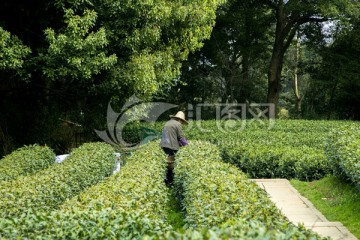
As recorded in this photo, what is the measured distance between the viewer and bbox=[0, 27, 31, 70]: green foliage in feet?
40.7

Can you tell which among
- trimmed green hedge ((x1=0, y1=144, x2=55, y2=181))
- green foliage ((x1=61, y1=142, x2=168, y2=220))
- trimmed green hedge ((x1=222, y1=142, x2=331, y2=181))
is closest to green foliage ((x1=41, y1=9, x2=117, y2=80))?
trimmed green hedge ((x1=0, y1=144, x2=55, y2=181))

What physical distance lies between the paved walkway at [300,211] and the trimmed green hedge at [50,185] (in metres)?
3.54

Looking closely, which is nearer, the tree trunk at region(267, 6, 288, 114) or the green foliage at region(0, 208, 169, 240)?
the green foliage at region(0, 208, 169, 240)

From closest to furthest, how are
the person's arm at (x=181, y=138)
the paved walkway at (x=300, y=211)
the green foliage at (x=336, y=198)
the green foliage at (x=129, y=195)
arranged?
1. the green foliage at (x=129, y=195)
2. the paved walkway at (x=300, y=211)
3. the green foliage at (x=336, y=198)
4. the person's arm at (x=181, y=138)

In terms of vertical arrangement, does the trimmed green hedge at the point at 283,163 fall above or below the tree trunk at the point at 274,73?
below

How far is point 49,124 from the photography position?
56.5 ft

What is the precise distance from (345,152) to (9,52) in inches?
388

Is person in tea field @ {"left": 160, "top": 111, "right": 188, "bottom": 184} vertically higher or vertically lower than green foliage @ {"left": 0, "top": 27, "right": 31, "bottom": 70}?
lower

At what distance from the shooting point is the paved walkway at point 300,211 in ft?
21.7

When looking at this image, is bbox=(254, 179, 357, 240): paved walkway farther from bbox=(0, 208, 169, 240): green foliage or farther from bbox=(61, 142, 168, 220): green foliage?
bbox=(0, 208, 169, 240): green foliage

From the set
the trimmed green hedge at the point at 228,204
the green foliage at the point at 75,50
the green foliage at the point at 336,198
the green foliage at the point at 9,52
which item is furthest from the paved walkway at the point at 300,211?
the green foliage at the point at 9,52

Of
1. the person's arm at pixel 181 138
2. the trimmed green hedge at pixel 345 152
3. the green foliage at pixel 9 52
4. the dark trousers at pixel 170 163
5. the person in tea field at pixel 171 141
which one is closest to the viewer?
the trimmed green hedge at pixel 345 152

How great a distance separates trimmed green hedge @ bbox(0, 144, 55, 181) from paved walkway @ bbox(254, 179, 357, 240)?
5.82 m

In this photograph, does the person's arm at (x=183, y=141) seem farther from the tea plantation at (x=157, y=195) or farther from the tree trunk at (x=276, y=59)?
the tree trunk at (x=276, y=59)
